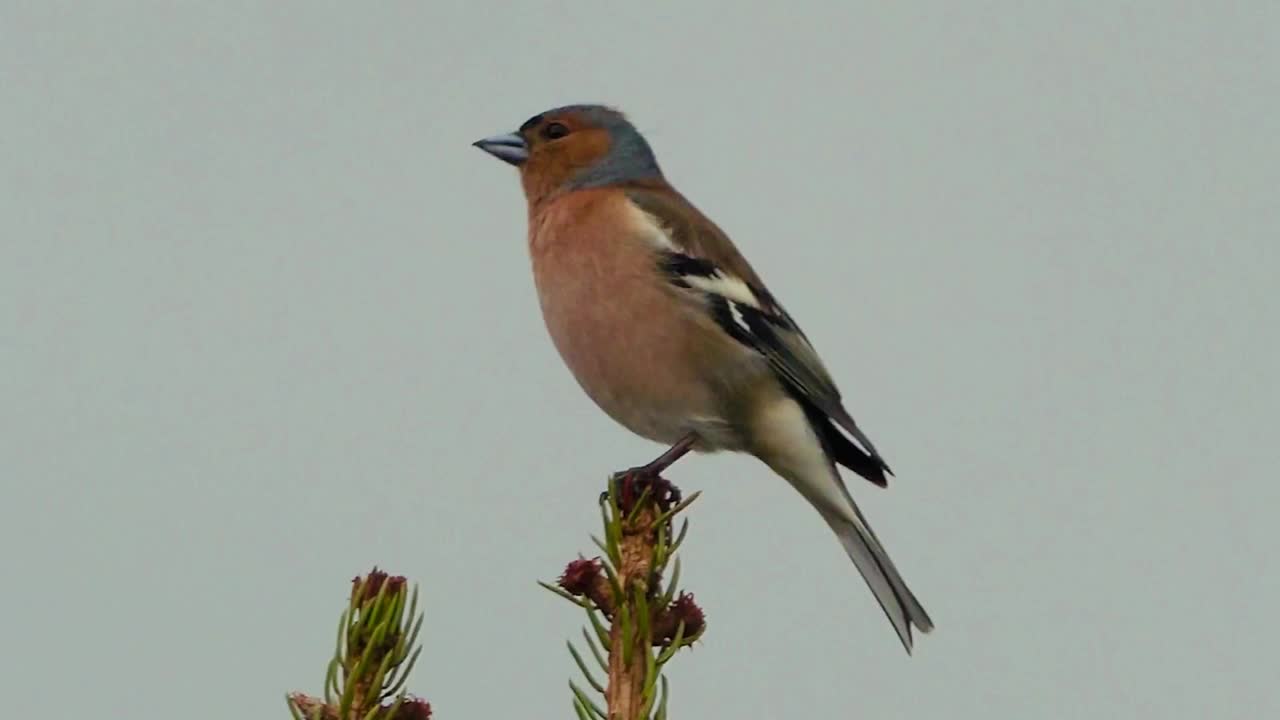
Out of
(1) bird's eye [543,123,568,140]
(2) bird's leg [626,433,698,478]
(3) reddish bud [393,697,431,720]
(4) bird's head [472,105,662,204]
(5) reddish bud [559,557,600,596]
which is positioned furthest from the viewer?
(1) bird's eye [543,123,568,140]

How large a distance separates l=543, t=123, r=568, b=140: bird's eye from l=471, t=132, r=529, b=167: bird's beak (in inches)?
4.4

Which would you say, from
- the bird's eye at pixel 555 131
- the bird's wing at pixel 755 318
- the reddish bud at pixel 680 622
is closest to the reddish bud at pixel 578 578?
the reddish bud at pixel 680 622

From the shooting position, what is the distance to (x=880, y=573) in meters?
6.38

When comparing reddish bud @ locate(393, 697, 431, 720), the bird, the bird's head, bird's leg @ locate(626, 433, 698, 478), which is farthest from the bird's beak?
reddish bud @ locate(393, 697, 431, 720)

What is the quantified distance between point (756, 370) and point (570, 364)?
75cm

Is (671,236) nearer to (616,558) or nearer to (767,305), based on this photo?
(767,305)

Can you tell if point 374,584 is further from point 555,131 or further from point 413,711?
point 555,131

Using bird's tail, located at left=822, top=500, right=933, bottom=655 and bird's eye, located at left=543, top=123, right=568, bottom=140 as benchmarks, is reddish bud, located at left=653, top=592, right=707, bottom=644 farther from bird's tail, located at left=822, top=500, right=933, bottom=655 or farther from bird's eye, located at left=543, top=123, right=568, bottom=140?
bird's eye, located at left=543, top=123, right=568, bottom=140

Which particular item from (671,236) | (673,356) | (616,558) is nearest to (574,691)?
(616,558)

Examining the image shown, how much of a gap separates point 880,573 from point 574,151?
2.49 meters

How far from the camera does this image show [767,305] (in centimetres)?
692

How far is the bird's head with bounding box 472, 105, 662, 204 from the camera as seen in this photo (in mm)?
7488

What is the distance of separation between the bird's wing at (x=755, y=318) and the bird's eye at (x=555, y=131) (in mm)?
839

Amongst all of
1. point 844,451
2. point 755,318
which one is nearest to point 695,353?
→ point 755,318
